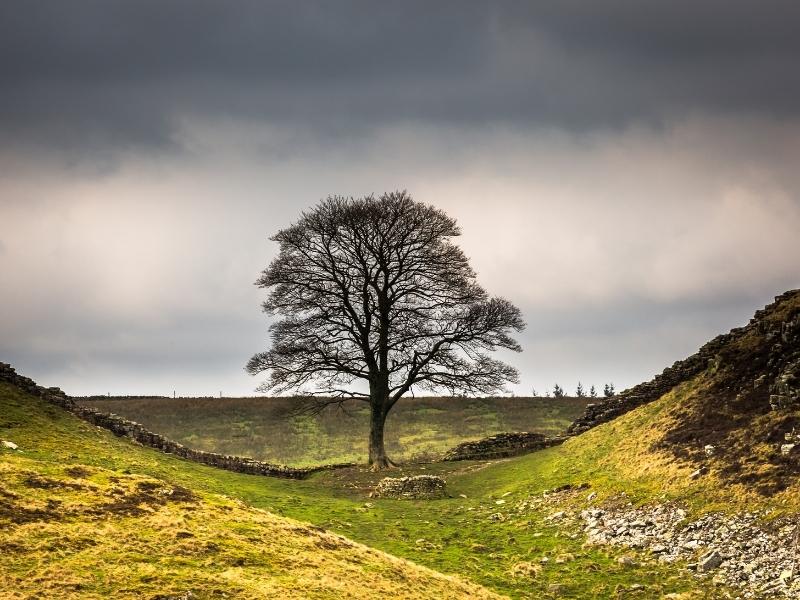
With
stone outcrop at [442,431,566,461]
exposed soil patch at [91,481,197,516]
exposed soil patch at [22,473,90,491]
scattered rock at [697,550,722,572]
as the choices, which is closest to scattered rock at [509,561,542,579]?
scattered rock at [697,550,722,572]

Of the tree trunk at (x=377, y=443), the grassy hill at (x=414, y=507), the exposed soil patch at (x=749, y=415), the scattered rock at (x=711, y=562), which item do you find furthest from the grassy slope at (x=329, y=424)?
the scattered rock at (x=711, y=562)

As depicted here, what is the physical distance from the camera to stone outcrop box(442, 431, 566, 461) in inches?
1555

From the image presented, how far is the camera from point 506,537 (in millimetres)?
21047

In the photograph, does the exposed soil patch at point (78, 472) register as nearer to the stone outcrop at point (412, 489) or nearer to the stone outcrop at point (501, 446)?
the stone outcrop at point (412, 489)

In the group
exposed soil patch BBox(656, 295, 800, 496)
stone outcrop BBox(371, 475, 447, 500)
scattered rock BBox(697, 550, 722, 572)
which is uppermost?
exposed soil patch BBox(656, 295, 800, 496)

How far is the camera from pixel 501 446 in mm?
41250

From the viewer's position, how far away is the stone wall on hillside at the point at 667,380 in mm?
29188

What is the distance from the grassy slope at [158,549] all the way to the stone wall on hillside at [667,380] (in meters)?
20.5

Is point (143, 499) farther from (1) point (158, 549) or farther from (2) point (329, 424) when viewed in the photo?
(2) point (329, 424)

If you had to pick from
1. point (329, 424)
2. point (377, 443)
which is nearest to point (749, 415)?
point (377, 443)

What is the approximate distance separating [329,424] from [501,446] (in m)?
19.9

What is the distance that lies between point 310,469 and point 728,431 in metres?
21.6

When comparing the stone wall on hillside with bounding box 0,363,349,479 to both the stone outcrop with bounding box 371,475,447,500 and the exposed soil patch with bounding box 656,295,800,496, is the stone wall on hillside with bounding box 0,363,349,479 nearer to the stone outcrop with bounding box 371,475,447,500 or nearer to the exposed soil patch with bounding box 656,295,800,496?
the stone outcrop with bounding box 371,475,447,500

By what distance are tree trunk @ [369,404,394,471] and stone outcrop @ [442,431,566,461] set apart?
4.63 m
